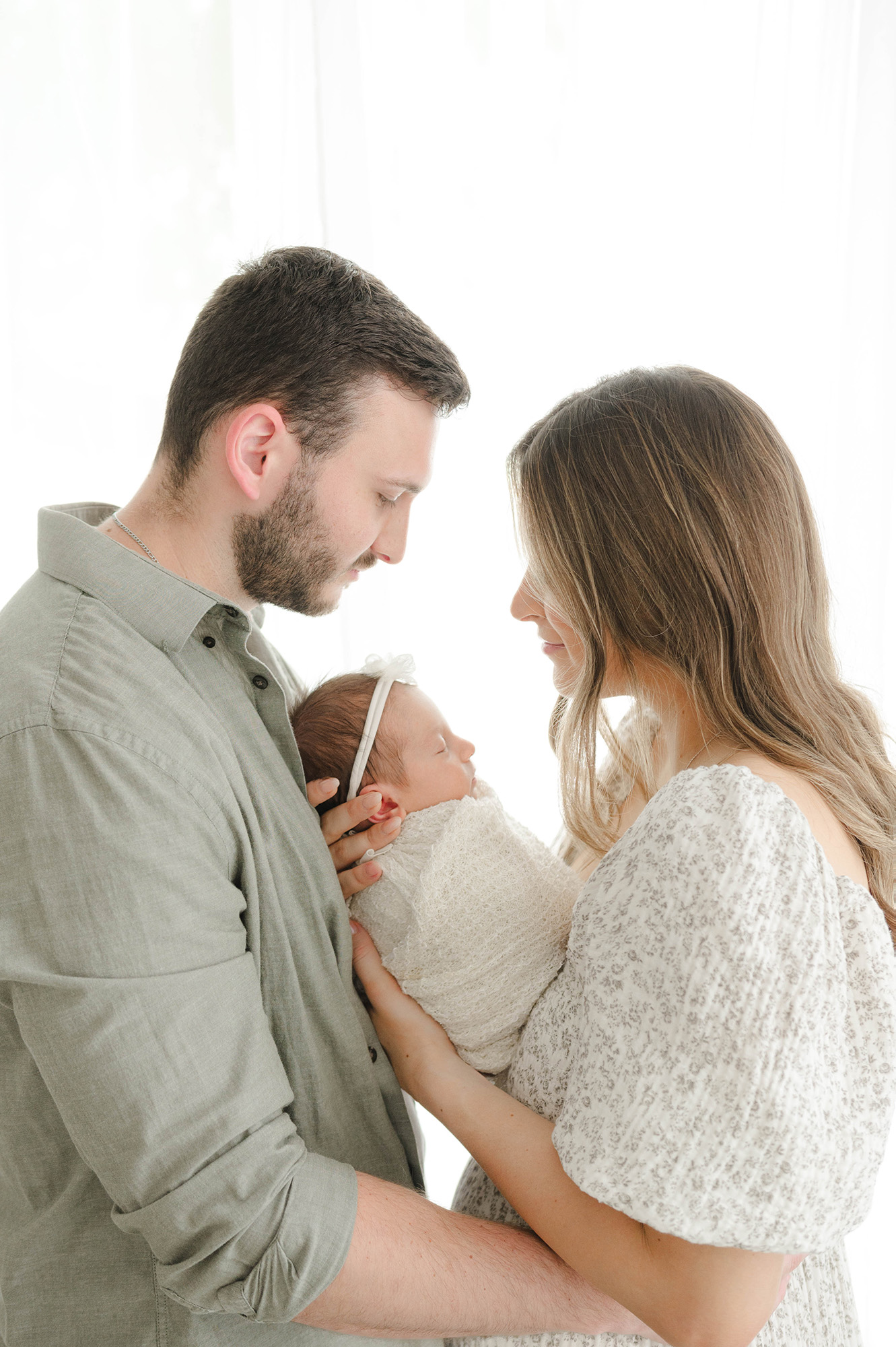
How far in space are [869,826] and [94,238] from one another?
199 cm

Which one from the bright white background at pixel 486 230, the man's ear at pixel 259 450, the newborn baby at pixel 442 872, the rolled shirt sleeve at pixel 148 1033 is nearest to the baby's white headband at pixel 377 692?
the newborn baby at pixel 442 872

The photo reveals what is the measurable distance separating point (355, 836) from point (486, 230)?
5.27ft

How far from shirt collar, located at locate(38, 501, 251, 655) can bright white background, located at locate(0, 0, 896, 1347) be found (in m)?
1.07

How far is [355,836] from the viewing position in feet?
4.57

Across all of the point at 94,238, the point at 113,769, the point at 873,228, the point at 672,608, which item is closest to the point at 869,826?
the point at 672,608

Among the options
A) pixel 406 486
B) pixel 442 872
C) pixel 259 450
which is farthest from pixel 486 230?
pixel 442 872

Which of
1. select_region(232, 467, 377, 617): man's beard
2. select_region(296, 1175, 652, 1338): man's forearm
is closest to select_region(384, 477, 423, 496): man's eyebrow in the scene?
select_region(232, 467, 377, 617): man's beard

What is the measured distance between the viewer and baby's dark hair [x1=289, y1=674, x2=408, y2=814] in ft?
4.80

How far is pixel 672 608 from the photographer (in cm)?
129

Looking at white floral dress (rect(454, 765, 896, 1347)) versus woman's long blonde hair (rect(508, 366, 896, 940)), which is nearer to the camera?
white floral dress (rect(454, 765, 896, 1347))

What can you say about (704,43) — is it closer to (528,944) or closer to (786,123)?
(786,123)

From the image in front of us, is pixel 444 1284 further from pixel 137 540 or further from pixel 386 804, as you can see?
pixel 137 540

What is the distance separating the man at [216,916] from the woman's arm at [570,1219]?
0.06 m

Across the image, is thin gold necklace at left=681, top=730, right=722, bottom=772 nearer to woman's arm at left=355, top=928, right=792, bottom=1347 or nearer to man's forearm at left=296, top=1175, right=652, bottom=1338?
woman's arm at left=355, top=928, right=792, bottom=1347
